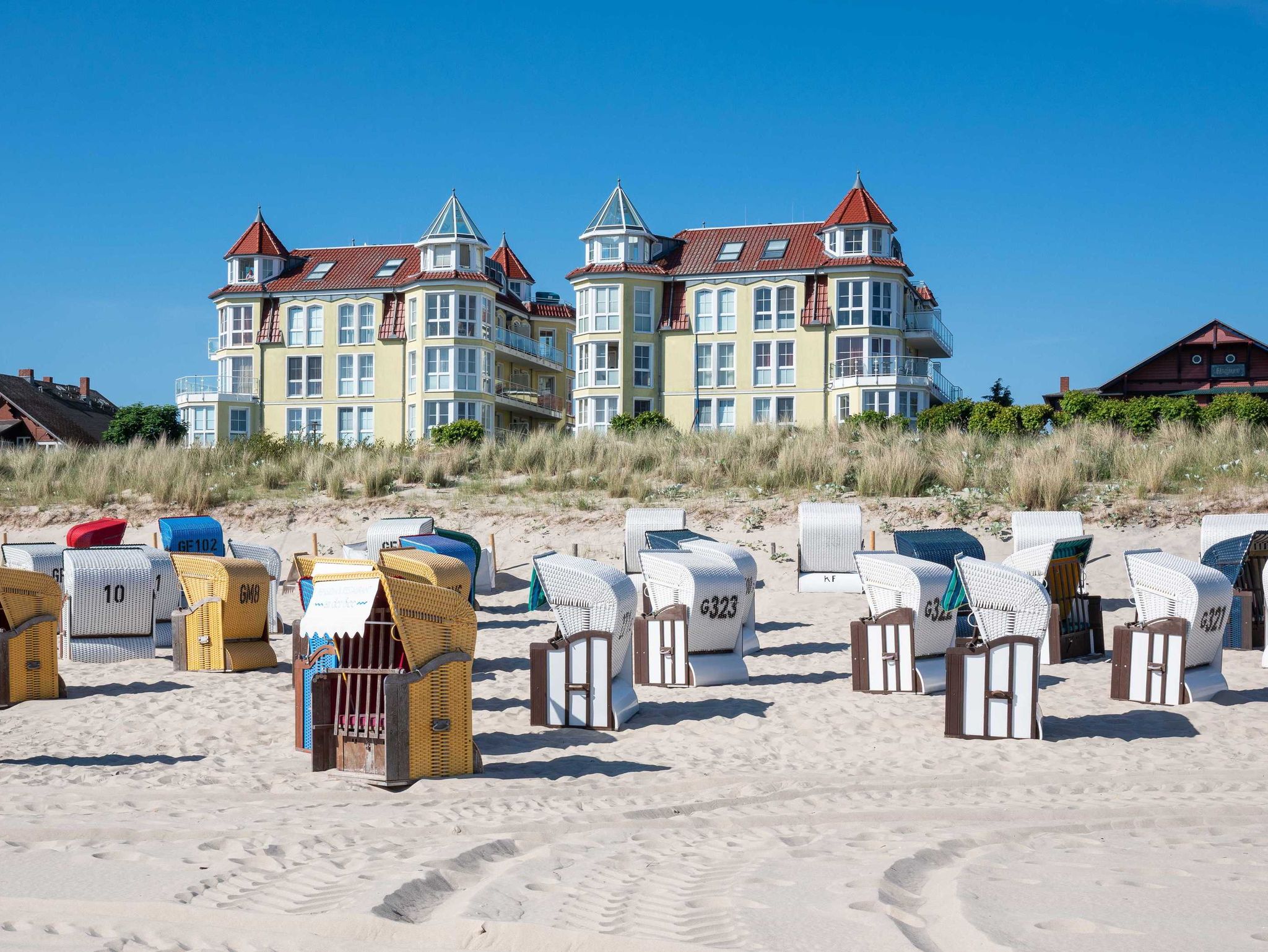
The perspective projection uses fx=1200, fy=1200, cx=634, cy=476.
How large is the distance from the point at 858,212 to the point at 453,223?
53.5 feet

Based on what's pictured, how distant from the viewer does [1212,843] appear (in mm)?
6344

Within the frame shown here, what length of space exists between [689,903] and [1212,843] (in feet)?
10.2

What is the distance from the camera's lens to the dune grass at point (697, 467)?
23266 millimetres

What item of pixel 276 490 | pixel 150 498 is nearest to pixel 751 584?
pixel 276 490

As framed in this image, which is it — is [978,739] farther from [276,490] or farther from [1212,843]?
[276,490]

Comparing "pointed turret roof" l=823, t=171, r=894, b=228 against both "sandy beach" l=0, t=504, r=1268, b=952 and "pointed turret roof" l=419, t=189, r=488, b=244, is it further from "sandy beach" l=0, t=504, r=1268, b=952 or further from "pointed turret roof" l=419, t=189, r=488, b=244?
"sandy beach" l=0, t=504, r=1268, b=952

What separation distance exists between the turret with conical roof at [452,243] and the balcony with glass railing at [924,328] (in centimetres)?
1753

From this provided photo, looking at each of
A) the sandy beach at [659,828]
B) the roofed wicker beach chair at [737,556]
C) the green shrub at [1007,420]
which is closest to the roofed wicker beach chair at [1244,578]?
the sandy beach at [659,828]

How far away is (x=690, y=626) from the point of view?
11.7m

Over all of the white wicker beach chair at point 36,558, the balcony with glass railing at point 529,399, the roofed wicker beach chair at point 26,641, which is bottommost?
the roofed wicker beach chair at point 26,641

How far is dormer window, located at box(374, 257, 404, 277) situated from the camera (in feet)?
167

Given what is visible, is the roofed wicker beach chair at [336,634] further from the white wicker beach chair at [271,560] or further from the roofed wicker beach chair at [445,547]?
the white wicker beach chair at [271,560]

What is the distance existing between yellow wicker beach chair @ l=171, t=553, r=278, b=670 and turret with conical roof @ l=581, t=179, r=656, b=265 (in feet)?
121

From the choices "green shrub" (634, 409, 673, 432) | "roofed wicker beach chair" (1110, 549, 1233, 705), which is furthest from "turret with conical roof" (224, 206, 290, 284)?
"roofed wicker beach chair" (1110, 549, 1233, 705)
